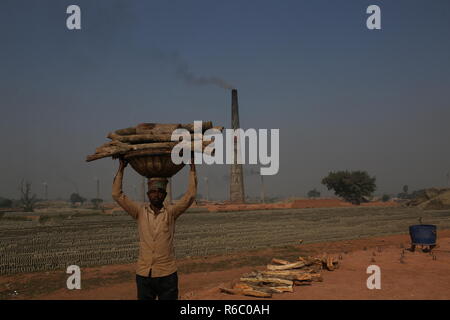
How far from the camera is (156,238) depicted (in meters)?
4.51

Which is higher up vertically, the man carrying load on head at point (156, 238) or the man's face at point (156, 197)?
the man's face at point (156, 197)

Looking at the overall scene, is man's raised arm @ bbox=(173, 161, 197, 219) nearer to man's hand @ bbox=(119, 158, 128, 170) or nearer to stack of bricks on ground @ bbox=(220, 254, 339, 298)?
man's hand @ bbox=(119, 158, 128, 170)

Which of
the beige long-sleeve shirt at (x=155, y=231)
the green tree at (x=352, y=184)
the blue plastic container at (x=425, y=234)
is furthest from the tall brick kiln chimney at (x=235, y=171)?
the beige long-sleeve shirt at (x=155, y=231)

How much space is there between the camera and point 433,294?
28.8ft

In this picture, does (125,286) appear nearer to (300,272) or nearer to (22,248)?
(300,272)

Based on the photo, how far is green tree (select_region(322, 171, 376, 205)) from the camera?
246ft

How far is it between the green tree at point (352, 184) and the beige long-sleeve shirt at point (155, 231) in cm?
7447

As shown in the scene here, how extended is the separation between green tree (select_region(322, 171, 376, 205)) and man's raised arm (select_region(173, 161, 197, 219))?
2925 inches

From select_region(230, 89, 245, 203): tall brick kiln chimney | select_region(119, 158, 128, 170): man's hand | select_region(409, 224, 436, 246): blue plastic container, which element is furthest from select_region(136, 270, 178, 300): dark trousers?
select_region(230, 89, 245, 203): tall brick kiln chimney

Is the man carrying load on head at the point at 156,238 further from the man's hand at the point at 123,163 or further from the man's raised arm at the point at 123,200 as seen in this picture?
Answer: the man's hand at the point at 123,163

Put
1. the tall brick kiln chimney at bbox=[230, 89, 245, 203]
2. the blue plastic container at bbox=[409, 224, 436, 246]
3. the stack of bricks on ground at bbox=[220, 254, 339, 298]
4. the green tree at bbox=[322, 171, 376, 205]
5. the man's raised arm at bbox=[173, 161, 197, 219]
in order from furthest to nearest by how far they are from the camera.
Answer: the green tree at bbox=[322, 171, 376, 205] < the tall brick kiln chimney at bbox=[230, 89, 245, 203] < the blue plastic container at bbox=[409, 224, 436, 246] < the stack of bricks on ground at bbox=[220, 254, 339, 298] < the man's raised arm at bbox=[173, 161, 197, 219]

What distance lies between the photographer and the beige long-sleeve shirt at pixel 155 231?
441 cm
